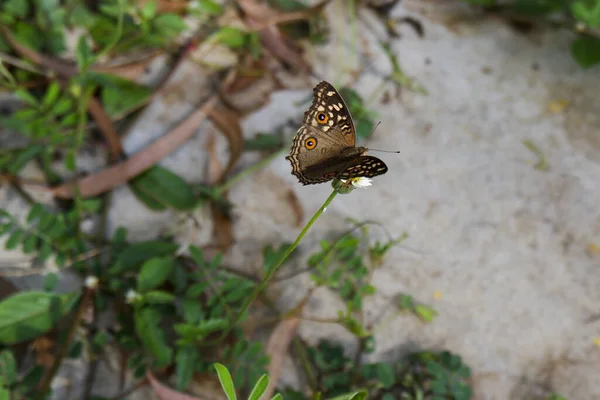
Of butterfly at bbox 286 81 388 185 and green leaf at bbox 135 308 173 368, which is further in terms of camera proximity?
green leaf at bbox 135 308 173 368

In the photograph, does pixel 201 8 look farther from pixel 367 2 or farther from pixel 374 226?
pixel 374 226

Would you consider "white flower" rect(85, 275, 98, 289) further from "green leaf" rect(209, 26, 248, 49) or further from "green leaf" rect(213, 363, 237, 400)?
"green leaf" rect(209, 26, 248, 49)

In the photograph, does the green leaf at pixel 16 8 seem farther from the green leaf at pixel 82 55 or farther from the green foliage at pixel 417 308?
the green foliage at pixel 417 308

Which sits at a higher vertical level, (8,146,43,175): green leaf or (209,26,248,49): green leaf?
(209,26,248,49): green leaf

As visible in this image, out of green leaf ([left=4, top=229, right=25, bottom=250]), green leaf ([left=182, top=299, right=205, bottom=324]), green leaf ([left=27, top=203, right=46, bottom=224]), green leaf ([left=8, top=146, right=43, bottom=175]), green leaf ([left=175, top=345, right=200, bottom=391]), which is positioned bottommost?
green leaf ([left=175, top=345, right=200, bottom=391])

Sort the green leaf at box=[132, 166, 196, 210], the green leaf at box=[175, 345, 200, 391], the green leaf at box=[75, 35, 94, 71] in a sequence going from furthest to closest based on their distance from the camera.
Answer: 1. the green leaf at box=[132, 166, 196, 210]
2. the green leaf at box=[75, 35, 94, 71]
3. the green leaf at box=[175, 345, 200, 391]

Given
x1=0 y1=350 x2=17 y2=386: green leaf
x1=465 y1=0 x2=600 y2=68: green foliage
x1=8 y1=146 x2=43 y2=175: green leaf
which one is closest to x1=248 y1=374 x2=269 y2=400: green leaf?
x1=0 y1=350 x2=17 y2=386: green leaf

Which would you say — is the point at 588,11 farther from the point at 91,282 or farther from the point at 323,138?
the point at 91,282

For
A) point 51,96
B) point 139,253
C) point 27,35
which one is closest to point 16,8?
point 27,35
